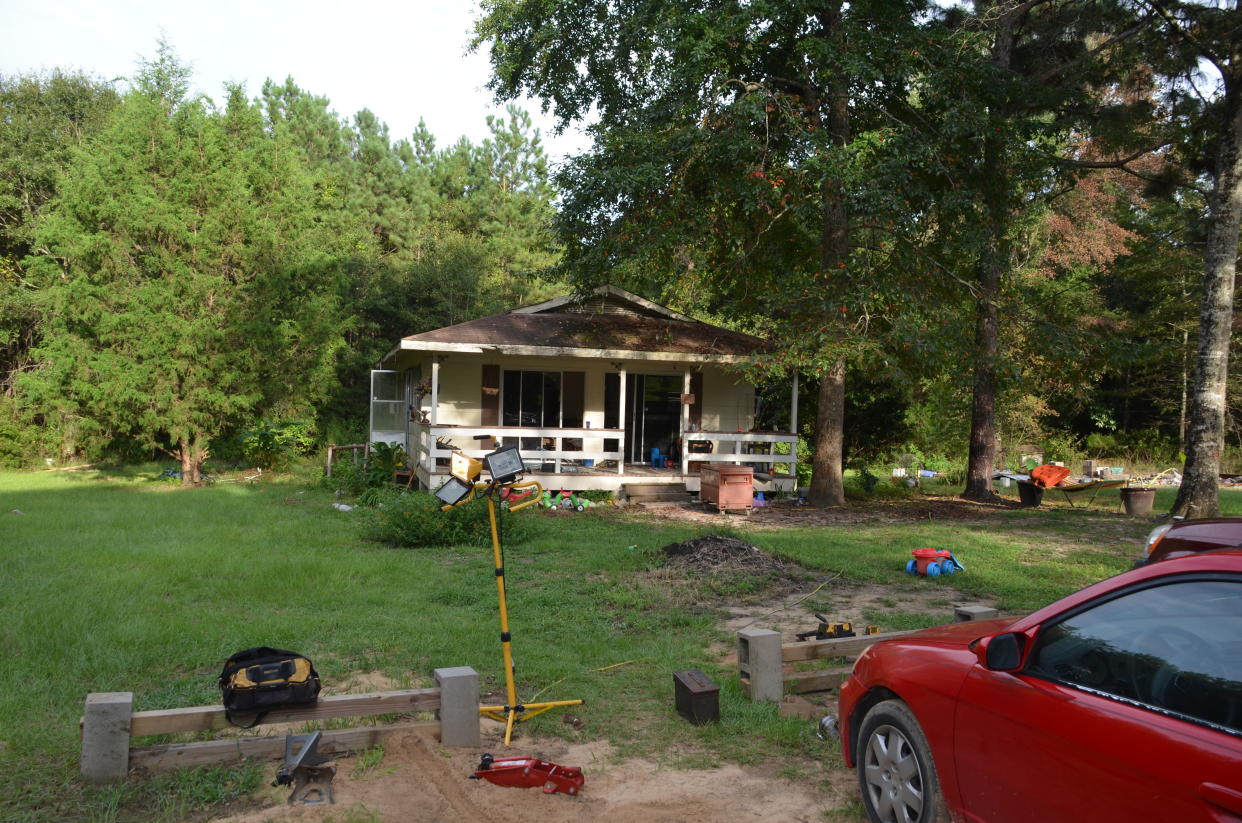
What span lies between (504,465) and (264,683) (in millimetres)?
1707

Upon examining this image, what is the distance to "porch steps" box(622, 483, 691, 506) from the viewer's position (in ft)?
51.7

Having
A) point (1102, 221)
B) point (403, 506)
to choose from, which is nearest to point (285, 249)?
point (403, 506)

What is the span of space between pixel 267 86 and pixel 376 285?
10.4 m

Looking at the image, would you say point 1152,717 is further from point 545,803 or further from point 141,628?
point 141,628

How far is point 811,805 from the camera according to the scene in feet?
12.4

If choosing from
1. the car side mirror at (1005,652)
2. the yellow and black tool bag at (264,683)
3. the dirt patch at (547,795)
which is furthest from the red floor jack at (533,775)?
the car side mirror at (1005,652)

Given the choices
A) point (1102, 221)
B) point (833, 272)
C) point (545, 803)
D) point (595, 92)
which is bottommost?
point (545, 803)

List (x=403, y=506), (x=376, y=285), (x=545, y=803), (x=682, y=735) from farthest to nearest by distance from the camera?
(x=376, y=285)
(x=403, y=506)
(x=682, y=735)
(x=545, y=803)

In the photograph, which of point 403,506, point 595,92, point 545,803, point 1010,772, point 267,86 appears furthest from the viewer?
point 267,86

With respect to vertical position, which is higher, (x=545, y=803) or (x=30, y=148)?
(x=30, y=148)

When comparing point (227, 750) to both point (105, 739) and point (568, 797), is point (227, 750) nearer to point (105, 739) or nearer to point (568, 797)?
point (105, 739)

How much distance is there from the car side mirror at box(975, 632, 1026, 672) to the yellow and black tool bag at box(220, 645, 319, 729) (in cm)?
307

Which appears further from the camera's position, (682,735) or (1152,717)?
(682,735)

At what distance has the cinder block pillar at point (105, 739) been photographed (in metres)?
3.66
